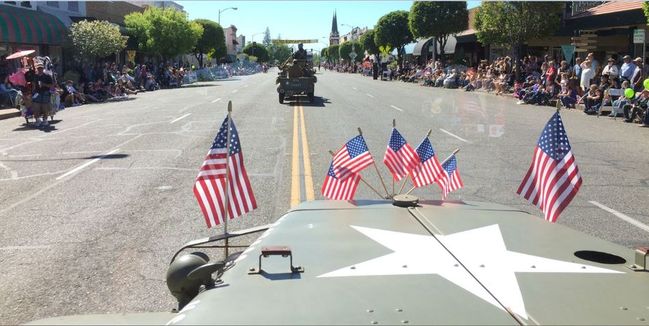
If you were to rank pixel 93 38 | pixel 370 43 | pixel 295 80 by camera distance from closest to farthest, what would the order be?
pixel 295 80 < pixel 93 38 < pixel 370 43

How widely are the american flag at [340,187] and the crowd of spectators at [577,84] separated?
28.3 feet

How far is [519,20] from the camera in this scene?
1275 inches

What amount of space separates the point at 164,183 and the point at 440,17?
44208mm

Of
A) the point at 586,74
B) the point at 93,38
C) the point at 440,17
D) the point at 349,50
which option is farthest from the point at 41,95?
the point at 349,50

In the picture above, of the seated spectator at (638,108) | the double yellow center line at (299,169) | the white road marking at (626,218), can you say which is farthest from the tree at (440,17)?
the white road marking at (626,218)

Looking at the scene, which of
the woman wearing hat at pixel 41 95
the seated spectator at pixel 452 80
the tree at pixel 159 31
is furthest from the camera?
the tree at pixel 159 31

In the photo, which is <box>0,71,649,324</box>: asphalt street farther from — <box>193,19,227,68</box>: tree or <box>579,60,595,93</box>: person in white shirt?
<box>193,19,227,68</box>: tree

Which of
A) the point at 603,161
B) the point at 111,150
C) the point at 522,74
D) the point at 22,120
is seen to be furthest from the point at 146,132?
the point at 522,74

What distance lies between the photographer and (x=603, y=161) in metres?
11.4

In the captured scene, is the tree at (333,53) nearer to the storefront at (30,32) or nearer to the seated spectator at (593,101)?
the storefront at (30,32)

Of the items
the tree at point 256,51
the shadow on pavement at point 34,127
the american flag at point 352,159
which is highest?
the tree at point 256,51

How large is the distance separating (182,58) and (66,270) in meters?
74.2

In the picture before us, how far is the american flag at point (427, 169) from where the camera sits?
4355mm

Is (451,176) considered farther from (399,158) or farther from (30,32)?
(30,32)
